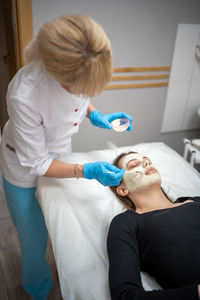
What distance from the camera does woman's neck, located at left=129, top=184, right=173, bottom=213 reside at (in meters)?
1.28

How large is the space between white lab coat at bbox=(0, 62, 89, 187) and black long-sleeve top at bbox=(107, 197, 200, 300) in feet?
1.49

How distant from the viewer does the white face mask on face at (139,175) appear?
1300 millimetres

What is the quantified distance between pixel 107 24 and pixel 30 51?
1242 millimetres

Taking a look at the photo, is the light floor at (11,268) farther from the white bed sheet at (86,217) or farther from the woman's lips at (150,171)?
the woman's lips at (150,171)

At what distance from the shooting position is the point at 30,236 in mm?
1391

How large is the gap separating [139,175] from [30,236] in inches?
26.3

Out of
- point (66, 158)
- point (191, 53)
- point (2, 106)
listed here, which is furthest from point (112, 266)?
point (2, 106)

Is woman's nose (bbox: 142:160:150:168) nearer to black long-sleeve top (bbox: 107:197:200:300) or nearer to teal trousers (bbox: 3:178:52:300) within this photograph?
black long-sleeve top (bbox: 107:197:200:300)

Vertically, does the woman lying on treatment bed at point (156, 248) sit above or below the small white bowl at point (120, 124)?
below

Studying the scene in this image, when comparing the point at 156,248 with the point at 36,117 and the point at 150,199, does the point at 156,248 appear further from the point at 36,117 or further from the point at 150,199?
the point at 36,117

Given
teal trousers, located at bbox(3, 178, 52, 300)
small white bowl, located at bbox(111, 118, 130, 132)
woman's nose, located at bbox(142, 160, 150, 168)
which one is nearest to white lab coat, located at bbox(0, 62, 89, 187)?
teal trousers, located at bbox(3, 178, 52, 300)

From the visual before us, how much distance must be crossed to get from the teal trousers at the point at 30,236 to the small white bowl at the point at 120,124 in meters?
0.57

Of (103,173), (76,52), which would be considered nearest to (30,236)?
(103,173)

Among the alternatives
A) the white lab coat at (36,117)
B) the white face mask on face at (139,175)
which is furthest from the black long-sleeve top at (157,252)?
the white lab coat at (36,117)
